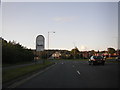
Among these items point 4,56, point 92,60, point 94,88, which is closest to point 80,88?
point 94,88

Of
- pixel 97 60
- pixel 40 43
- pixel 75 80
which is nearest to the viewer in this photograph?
pixel 75 80

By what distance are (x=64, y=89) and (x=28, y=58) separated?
5260cm

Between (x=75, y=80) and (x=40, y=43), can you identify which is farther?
(x=40, y=43)

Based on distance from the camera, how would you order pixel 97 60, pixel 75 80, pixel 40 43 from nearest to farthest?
1. pixel 75 80
2. pixel 97 60
3. pixel 40 43

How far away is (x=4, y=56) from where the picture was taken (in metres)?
42.8

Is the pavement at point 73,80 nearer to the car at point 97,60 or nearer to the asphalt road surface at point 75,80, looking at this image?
the asphalt road surface at point 75,80

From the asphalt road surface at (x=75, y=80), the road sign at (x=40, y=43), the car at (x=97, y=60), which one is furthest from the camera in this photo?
the road sign at (x=40, y=43)

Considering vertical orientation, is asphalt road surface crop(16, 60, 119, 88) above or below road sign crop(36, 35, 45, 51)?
below

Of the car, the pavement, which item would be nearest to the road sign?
the car

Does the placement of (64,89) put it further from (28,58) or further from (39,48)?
(28,58)

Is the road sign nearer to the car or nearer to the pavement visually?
the car

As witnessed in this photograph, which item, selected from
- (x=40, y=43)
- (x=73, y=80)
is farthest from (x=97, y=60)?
(x=73, y=80)

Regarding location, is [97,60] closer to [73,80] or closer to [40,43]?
[40,43]

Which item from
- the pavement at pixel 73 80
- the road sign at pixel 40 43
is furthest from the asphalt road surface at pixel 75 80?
the road sign at pixel 40 43
